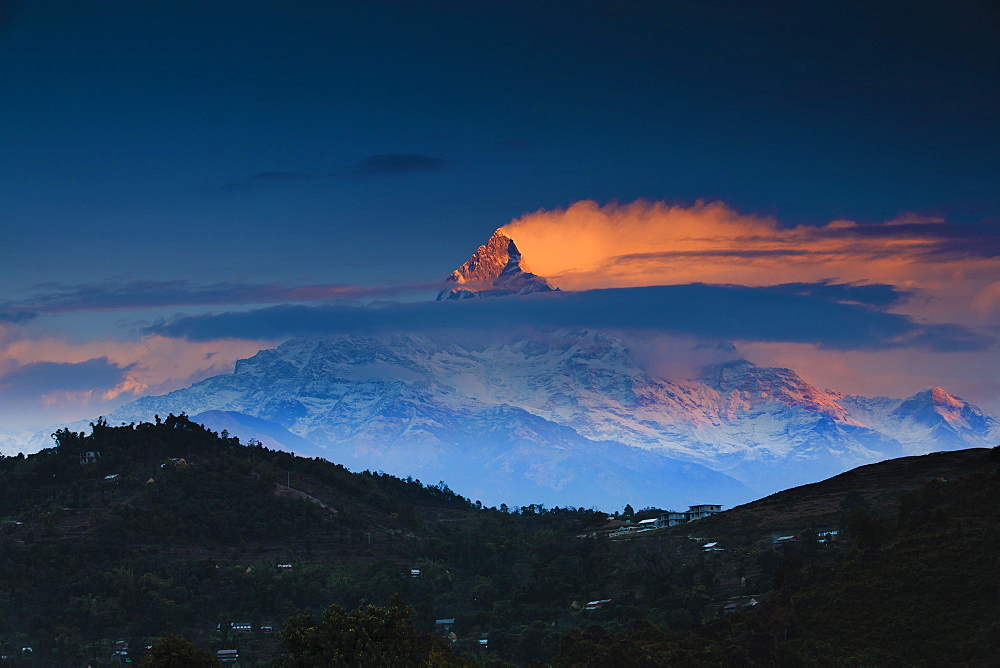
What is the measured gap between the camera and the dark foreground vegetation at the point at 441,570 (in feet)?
199

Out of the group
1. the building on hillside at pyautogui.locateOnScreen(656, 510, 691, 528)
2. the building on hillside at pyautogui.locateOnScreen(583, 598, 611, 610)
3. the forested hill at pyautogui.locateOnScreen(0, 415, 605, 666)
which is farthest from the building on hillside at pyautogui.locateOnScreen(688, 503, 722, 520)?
the building on hillside at pyautogui.locateOnScreen(583, 598, 611, 610)

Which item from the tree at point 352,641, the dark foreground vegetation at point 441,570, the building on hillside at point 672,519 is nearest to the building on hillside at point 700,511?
the building on hillside at point 672,519

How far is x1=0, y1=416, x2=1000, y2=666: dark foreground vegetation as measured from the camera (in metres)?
60.8

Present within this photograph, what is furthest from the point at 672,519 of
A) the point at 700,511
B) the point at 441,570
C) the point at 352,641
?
the point at 352,641

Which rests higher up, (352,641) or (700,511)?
(700,511)

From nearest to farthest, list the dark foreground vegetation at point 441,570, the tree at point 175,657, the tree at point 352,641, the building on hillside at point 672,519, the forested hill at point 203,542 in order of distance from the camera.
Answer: the tree at point 175,657
the tree at point 352,641
the dark foreground vegetation at point 441,570
the forested hill at point 203,542
the building on hillside at point 672,519

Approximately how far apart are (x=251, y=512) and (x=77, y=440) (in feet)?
105

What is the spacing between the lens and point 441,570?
12250 centimetres

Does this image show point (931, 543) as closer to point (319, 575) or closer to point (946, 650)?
point (946, 650)

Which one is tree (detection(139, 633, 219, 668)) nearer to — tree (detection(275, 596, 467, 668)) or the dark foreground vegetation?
the dark foreground vegetation

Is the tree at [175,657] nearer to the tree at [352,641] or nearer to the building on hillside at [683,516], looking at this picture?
the tree at [352,641]

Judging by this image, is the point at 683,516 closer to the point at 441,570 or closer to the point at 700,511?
the point at 700,511

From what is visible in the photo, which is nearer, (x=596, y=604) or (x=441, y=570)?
(x=596, y=604)

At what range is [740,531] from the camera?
348ft
